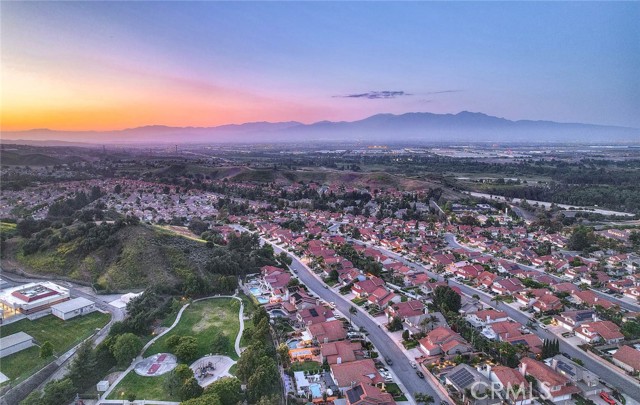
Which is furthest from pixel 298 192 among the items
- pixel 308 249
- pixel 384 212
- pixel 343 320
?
pixel 343 320

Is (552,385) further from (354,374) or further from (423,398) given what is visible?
(354,374)

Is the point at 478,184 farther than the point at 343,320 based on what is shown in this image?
Yes

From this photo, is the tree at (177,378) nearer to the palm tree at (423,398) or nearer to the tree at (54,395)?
Answer: the tree at (54,395)

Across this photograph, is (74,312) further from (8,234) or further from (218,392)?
(8,234)

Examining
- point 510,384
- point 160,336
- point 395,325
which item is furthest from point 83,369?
point 510,384

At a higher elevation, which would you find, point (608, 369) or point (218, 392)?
point (218, 392)

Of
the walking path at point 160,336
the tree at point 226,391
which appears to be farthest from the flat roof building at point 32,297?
the tree at point 226,391

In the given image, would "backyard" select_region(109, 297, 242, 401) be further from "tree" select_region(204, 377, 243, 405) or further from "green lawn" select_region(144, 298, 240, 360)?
"tree" select_region(204, 377, 243, 405)
